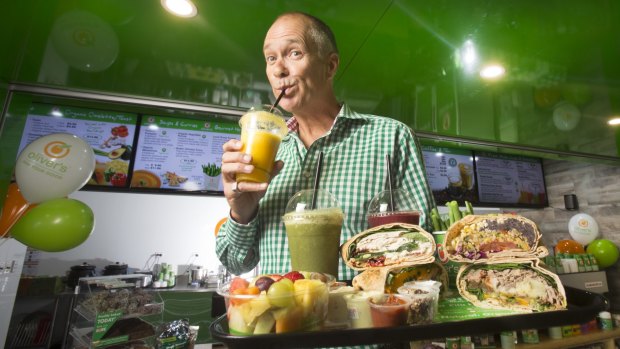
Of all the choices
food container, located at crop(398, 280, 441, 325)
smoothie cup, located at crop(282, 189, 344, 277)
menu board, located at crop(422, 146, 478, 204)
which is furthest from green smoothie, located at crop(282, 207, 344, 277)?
menu board, located at crop(422, 146, 478, 204)

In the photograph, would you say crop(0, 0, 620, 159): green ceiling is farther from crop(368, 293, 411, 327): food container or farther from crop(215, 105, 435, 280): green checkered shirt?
crop(368, 293, 411, 327): food container

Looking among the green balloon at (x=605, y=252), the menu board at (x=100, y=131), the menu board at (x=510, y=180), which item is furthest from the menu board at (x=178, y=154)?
the green balloon at (x=605, y=252)

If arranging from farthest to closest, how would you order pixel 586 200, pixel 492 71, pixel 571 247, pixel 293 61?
pixel 586 200 < pixel 571 247 < pixel 492 71 < pixel 293 61

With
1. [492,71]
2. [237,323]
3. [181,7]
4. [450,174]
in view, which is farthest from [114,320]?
[450,174]

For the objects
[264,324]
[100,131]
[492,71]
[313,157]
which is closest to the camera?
[264,324]

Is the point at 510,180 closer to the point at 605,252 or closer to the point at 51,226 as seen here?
the point at 605,252

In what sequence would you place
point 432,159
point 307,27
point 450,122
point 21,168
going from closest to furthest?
point 307,27, point 21,168, point 450,122, point 432,159

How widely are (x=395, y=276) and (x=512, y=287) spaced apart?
0.30 meters

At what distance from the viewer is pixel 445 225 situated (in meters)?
1.41

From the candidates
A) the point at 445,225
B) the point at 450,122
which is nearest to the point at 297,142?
the point at 445,225

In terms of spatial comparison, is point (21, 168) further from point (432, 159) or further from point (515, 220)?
point (432, 159)

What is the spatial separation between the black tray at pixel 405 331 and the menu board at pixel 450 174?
14.1 ft

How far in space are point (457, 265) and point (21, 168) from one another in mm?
2916

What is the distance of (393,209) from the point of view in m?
1.19
